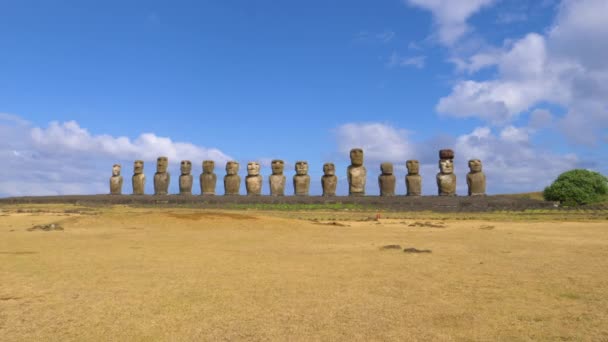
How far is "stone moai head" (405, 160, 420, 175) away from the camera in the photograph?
31781 millimetres

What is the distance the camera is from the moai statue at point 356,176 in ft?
106

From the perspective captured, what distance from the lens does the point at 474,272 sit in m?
6.88

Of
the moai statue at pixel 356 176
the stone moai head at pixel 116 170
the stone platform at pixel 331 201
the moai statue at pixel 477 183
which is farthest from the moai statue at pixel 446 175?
the stone moai head at pixel 116 170

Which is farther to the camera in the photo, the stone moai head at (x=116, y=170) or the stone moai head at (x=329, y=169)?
the stone moai head at (x=116, y=170)

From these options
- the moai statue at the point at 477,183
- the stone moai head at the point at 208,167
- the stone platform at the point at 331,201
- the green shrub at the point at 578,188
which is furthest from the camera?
the stone moai head at the point at 208,167

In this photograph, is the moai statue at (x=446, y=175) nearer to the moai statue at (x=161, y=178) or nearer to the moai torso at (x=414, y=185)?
the moai torso at (x=414, y=185)

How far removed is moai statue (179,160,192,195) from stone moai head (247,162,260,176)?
4250 millimetres

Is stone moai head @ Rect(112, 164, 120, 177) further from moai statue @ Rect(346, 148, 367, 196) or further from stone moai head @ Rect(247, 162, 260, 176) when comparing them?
moai statue @ Rect(346, 148, 367, 196)

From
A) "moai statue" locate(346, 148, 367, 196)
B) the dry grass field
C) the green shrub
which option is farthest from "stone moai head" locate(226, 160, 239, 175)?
the dry grass field

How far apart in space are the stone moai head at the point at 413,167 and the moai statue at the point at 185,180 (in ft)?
48.4

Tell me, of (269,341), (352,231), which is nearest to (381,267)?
(269,341)

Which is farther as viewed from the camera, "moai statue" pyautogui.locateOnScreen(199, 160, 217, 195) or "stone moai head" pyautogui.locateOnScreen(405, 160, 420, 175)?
"moai statue" pyautogui.locateOnScreen(199, 160, 217, 195)

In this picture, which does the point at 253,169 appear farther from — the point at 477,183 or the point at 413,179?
the point at 477,183

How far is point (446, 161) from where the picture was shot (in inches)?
1241
